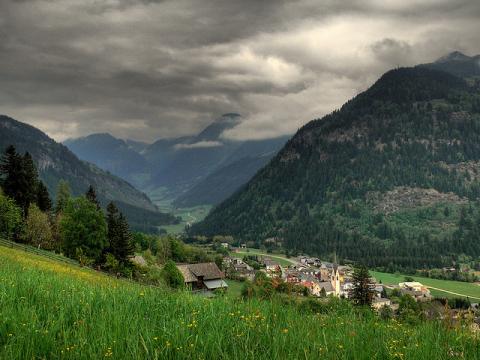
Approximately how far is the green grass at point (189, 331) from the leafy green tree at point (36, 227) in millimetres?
74923

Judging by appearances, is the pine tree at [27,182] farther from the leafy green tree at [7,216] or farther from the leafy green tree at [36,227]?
the leafy green tree at [7,216]

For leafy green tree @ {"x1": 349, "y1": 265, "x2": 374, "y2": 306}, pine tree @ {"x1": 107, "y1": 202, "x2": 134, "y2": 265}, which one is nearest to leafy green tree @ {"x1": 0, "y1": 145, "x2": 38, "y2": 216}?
pine tree @ {"x1": 107, "y1": 202, "x2": 134, "y2": 265}

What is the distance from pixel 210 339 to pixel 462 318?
18.0 ft

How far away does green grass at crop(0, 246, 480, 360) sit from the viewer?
5984 mm

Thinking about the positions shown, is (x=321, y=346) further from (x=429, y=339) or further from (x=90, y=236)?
(x=90, y=236)

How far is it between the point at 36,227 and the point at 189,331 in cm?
7993

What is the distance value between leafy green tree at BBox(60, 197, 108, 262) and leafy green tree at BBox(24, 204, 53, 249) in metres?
5.58

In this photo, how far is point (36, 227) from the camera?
77.6 metres

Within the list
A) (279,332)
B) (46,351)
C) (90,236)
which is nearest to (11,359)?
(46,351)

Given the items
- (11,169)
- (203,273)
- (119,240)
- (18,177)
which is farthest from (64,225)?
(203,273)

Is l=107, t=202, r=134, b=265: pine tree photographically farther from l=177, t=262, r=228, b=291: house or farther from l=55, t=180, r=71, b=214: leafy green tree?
l=177, t=262, r=228, b=291: house

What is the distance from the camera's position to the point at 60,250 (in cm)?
8212

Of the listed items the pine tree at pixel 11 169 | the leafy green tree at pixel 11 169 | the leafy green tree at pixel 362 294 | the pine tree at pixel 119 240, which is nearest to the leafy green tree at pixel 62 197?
the leafy green tree at pixel 11 169

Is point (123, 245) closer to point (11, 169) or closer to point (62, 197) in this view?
point (11, 169)
